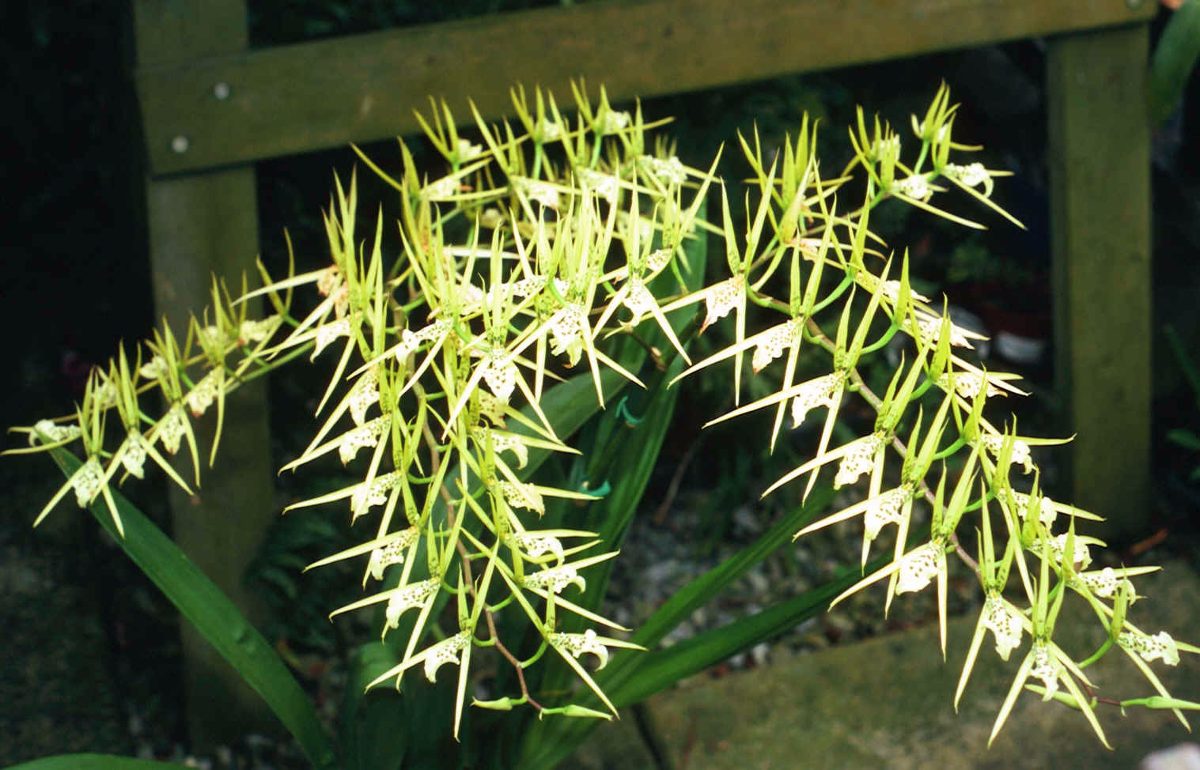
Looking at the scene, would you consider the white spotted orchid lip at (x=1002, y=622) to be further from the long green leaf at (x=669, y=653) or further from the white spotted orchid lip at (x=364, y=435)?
the white spotted orchid lip at (x=364, y=435)

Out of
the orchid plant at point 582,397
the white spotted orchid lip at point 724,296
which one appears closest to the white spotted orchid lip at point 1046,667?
the orchid plant at point 582,397

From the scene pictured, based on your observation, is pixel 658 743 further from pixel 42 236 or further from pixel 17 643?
pixel 42 236

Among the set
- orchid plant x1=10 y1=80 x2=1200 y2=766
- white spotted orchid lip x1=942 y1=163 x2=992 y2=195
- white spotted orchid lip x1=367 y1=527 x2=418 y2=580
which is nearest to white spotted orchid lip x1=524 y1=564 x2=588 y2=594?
orchid plant x1=10 y1=80 x2=1200 y2=766

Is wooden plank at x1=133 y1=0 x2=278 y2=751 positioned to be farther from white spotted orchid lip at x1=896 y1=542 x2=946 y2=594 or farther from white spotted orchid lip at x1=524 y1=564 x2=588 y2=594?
white spotted orchid lip at x1=896 y1=542 x2=946 y2=594

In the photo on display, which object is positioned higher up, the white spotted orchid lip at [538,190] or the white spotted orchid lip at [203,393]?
the white spotted orchid lip at [538,190]

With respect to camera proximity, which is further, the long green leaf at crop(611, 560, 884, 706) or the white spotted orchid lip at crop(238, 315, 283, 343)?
the white spotted orchid lip at crop(238, 315, 283, 343)

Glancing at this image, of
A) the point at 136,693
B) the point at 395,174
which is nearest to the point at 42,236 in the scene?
the point at 395,174
